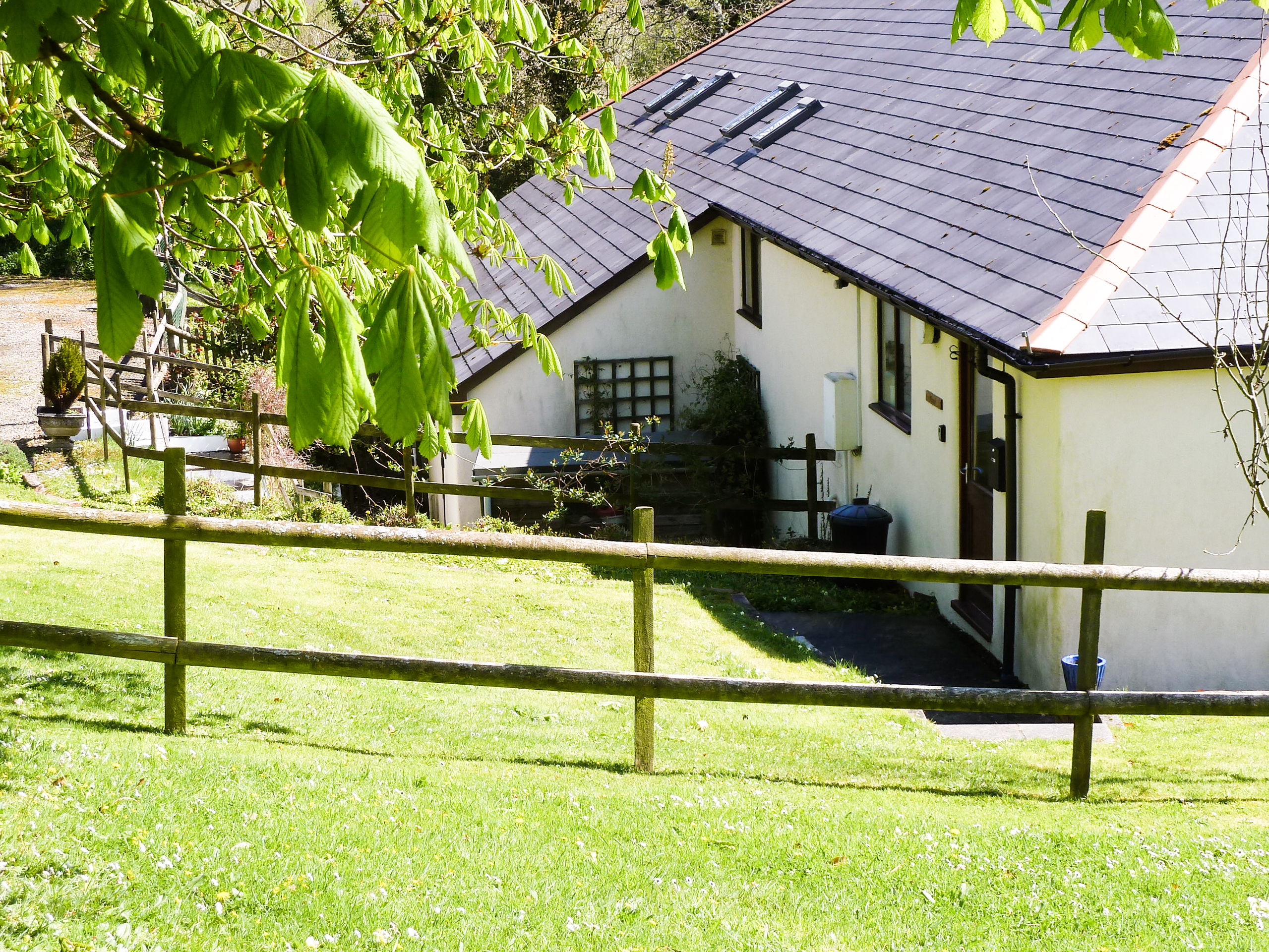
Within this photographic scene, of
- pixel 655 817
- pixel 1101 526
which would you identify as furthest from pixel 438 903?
pixel 1101 526

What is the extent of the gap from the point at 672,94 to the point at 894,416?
13.7 metres

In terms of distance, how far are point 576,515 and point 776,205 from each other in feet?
14.7

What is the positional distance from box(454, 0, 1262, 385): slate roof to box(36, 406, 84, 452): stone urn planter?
6522 mm

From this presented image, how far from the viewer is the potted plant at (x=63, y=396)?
62.6 feet

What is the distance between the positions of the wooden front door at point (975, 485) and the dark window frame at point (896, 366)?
1375mm

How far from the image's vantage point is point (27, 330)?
1303 inches

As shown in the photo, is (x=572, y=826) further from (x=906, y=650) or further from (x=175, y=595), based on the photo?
(x=906, y=650)

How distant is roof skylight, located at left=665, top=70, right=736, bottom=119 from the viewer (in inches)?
878

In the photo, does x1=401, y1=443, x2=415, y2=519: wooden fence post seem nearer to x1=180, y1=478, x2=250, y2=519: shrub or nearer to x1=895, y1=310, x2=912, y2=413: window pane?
x1=180, y1=478, x2=250, y2=519: shrub

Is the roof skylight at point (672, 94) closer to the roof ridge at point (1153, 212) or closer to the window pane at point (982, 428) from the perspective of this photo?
the window pane at point (982, 428)

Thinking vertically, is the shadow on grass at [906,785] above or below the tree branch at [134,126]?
below

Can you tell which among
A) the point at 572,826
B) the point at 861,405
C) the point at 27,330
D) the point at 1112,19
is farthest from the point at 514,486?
the point at 27,330

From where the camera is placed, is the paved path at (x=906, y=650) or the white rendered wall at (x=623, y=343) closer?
the paved path at (x=906, y=650)

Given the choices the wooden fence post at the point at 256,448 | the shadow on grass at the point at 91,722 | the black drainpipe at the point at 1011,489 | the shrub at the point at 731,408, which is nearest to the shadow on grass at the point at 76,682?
the shadow on grass at the point at 91,722
